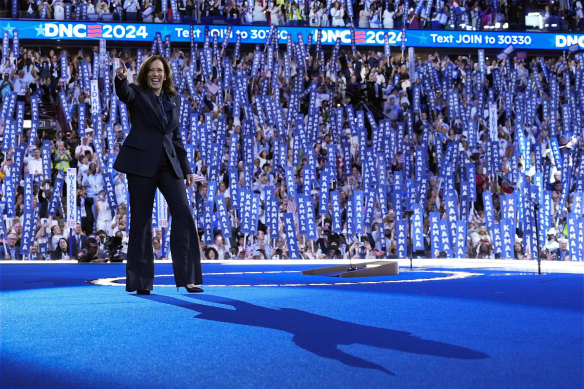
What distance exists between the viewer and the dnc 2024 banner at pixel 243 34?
18.6 meters

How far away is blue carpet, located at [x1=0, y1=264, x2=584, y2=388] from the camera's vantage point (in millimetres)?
1809

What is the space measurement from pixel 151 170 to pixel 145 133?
20 centimetres

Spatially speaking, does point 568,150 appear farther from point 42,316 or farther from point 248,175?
point 42,316

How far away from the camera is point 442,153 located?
535 inches

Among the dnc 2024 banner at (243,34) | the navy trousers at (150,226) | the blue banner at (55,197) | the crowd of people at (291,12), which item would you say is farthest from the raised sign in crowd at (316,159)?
Answer: the navy trousers at (150,226)

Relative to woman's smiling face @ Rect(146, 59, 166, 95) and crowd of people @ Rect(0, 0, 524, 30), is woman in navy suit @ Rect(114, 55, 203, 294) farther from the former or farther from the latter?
crowd of people @ Rect(0, 0, 524, 30)

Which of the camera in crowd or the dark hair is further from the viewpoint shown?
the camera in crowd

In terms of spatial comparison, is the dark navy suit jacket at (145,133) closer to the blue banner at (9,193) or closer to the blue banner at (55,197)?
the blue banner at (55,197)

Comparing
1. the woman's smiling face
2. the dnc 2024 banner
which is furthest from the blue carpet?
the dnc 2024 banner

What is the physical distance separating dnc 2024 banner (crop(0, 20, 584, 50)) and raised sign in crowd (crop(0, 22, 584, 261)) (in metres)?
1.56

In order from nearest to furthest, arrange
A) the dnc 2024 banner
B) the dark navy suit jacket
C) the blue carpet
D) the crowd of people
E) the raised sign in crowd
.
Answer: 1. the blue carpet
2. the dark navy suit jacket
3. the raised sign in crowd
4. the dnc 2024 banner
5. the crowd of people

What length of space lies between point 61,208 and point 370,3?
1121 cm

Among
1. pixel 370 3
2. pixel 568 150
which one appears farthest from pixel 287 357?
pixel 370 3

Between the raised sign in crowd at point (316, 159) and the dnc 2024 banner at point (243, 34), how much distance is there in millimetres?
1556
